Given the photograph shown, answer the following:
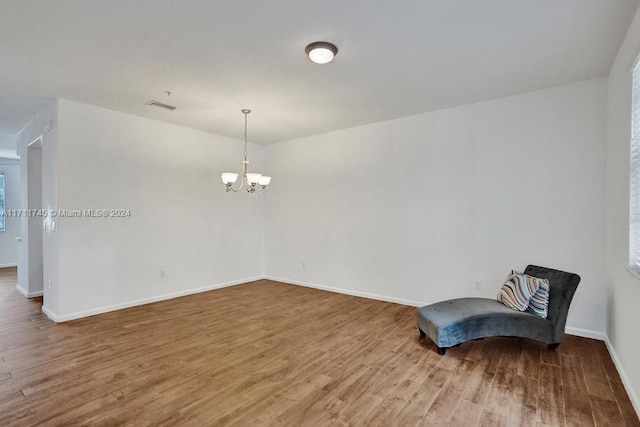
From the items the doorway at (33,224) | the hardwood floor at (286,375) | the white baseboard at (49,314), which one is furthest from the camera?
the doorway at (33,224)

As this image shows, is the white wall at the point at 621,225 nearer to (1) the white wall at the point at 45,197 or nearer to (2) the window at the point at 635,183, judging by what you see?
(2) the window at the point at 635,183

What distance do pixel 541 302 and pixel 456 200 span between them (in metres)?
1.61

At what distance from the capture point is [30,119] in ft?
16.2

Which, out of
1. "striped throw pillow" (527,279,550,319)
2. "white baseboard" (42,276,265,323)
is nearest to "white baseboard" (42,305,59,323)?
"white baseboard" (42,276,265,323)

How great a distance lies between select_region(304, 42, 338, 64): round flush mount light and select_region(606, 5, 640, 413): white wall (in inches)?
86.3

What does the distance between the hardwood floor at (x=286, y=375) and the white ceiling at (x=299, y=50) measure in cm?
281

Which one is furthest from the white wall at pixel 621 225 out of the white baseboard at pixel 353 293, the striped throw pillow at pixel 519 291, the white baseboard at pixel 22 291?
the white baseboard at pixel 22 291

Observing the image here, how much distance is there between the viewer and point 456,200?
14.3 feet

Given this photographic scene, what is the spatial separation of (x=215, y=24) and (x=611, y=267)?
4.24 meters

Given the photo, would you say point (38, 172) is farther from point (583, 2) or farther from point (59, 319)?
point (583, 2)

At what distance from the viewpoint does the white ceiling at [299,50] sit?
2.26m

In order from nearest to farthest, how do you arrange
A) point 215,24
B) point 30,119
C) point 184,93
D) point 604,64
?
point 215,24
point 604,64
point 184,93
point 30,119

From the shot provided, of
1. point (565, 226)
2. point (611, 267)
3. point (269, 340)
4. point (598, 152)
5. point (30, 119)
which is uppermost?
point (30, 119)

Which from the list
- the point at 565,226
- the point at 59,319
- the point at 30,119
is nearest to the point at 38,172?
the point at 30,119
